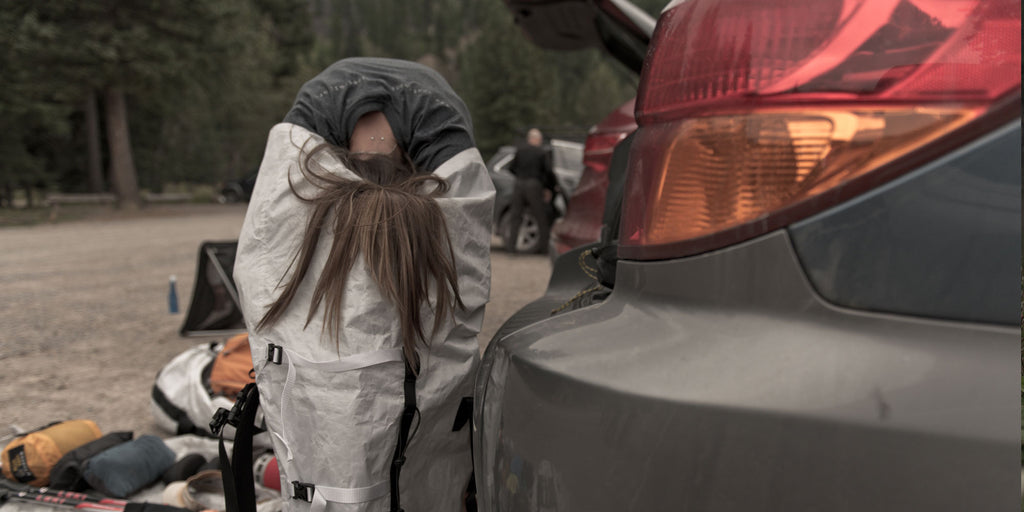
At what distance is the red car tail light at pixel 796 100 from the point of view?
0.67 m

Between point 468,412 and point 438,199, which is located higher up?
point 438,199

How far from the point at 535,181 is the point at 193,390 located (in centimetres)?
618

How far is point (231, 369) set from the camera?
8.38 feet

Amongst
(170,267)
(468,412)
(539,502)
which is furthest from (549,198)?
(539,502)

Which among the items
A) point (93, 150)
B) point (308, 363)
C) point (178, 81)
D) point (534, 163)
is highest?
point (178, 81)

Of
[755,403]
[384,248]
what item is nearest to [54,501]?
[384,248]

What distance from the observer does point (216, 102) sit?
26.2 m

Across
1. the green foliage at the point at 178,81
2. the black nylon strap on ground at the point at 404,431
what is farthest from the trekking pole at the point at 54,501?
the green foliage at the point at 178,81

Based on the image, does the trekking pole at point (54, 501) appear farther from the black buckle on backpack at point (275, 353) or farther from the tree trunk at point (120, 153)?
the tree trunk at point (120, 153)

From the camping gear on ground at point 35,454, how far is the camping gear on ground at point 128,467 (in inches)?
6.4

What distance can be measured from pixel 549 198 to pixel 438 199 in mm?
7276

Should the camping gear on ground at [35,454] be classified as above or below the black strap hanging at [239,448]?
below

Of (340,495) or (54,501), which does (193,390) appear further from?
(340,495)

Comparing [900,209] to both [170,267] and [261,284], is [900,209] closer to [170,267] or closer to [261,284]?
[261,284]
